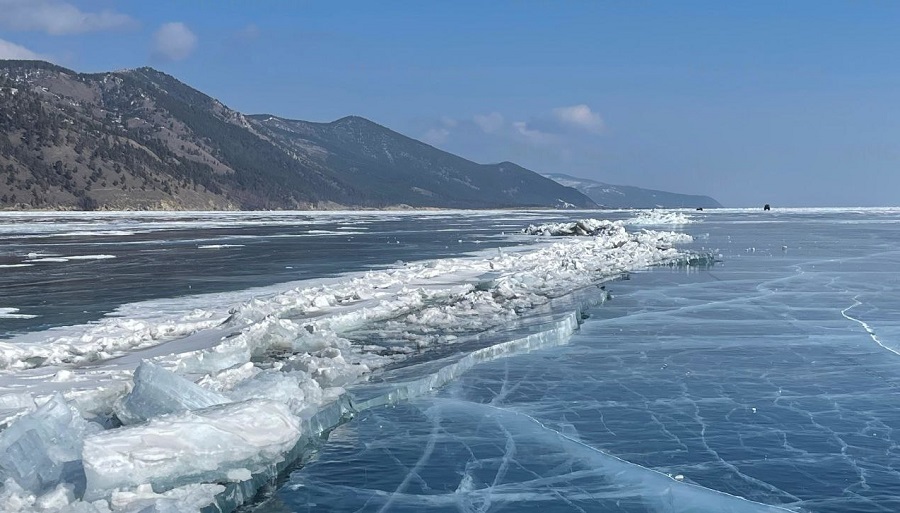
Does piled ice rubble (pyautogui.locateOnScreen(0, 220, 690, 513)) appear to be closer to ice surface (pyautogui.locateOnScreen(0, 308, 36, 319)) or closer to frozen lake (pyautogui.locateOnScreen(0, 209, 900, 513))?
frozen lake (pyautogui.locateOnScreen(0, 209, 900, 513))

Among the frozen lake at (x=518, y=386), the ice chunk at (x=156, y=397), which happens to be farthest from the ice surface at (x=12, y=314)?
the ice chunk at (x=156, y=397)

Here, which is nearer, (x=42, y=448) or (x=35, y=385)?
(x=42, y=448)

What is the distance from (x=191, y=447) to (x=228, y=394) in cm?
188

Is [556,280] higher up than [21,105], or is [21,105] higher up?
[21,105]

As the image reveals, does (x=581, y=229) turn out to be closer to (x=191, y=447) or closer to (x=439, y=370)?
(x=439, y=370)

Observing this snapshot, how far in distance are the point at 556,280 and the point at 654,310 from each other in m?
4.18

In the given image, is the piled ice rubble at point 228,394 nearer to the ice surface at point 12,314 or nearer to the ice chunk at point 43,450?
the ice chunk at point 43,450

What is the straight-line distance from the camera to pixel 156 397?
22.0 feet

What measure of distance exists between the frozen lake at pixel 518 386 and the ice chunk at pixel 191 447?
0.03 metres

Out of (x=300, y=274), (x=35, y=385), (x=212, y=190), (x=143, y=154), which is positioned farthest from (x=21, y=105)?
(x=35, y=385)

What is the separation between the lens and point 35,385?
8312mm

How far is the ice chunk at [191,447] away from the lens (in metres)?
5.46

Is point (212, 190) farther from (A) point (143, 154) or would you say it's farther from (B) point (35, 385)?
(B) point (35, 385)

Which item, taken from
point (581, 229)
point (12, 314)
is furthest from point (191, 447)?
point (581, 229)
